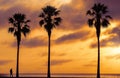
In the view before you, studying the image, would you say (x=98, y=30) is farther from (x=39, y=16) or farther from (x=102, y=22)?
(x=39, y=16)

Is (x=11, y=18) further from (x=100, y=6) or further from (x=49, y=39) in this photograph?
(x=100, y=6)

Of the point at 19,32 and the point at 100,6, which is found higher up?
the point at 100,6

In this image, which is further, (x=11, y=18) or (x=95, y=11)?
(x=11, y=18)

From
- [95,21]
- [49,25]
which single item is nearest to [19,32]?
[49,25]

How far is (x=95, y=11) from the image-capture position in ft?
232

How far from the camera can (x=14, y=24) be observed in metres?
75.2

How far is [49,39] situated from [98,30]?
9.61m

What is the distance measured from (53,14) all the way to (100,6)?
935cm

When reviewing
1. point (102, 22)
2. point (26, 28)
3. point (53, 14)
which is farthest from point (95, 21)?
point (26, 28)

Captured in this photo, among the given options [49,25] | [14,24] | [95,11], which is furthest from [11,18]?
[95,11]

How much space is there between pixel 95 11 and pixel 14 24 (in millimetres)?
16498

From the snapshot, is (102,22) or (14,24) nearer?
(102,22)

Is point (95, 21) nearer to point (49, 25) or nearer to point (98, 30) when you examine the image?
point (98, 30)

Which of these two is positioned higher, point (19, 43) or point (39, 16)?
point (39, 16)
